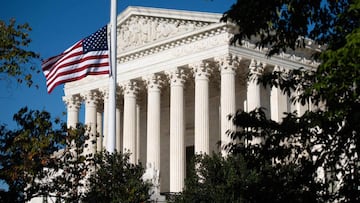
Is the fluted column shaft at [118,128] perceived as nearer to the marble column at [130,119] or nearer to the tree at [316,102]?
the marble column at [130,119]

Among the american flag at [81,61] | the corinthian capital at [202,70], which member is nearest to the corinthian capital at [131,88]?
the corinthian capital at [202,70]

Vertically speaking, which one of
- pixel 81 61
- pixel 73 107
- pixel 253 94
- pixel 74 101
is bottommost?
pixel 81 61

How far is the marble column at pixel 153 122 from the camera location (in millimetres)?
51844

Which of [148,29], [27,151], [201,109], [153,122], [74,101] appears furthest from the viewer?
[74,101]

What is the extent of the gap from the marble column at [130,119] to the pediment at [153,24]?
10.8 ft

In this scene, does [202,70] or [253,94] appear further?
[202,70]

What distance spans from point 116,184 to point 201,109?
2250 cm

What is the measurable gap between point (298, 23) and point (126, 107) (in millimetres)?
38616

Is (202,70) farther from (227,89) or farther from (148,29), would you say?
(148,29)

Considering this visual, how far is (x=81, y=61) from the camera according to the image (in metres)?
32.7

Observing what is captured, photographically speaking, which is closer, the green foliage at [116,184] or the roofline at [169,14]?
the green foliage at [116,184]

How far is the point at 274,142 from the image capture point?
17.6 metres

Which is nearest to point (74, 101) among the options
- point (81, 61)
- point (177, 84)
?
point (177, 84)

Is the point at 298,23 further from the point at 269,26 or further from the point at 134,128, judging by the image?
the point at 134,128
